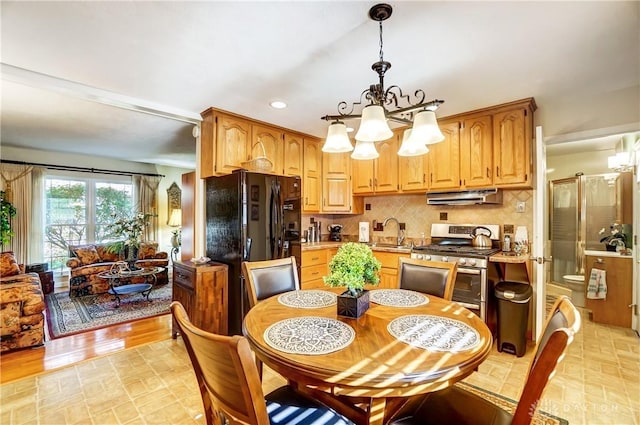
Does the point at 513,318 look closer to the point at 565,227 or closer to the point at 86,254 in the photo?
the point at 565,227

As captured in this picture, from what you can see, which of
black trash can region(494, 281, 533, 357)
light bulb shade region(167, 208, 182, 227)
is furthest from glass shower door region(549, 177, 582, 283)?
light bulb shade region(167, 208, 182, 227)

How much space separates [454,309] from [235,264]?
2000 mm

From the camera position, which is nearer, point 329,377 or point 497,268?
point 329,377

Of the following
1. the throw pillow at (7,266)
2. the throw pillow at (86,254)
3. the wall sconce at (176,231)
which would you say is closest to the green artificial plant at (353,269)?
the throw pillow at (7,266)

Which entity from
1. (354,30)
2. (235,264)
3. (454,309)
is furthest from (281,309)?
(354,30)

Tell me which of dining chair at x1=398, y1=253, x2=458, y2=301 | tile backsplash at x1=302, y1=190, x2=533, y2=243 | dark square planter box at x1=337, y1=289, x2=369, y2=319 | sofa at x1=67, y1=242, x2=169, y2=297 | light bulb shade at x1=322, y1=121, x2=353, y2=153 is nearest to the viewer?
dark square planter box at x1=337, y1=289, x2=369, y2=319

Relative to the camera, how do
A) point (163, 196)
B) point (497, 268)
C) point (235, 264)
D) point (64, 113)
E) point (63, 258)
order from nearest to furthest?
point (235, 264), point (497, 268), point (64, 113), point (63, 258), point (163, 196)

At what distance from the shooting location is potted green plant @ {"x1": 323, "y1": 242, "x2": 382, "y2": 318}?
1.45m

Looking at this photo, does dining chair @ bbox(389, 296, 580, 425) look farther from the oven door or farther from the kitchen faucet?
the kitchen faucet

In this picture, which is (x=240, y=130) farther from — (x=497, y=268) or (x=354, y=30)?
(x=497, y=268)

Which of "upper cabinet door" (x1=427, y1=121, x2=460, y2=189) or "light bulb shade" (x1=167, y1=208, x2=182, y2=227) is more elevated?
"upper cabinet door" (x1=427, y1=121, x2=460, y2=189)

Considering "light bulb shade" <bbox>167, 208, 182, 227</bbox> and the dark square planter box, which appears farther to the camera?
"light bulb shade" <bbox>167, 208, 182, 227</bbox>

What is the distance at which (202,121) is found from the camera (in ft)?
10.6

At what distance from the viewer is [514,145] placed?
2865 millimetres
